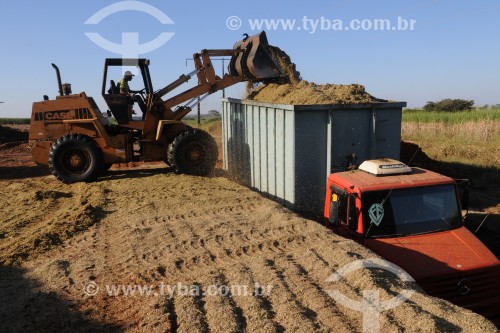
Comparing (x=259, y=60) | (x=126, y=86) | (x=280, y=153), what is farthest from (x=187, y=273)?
(x=126, y=86)

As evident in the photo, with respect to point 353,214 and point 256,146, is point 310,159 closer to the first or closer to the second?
point 256,146

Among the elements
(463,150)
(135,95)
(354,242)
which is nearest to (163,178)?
(135,95)

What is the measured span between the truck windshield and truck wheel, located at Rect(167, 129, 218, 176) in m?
6.78

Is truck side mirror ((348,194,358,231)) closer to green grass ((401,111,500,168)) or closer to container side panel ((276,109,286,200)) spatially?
container side panel ((276,109,286,200))

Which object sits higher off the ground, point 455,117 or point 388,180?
point 455,117

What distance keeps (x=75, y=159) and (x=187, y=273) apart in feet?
23.9

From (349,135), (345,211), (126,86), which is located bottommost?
(345,211)

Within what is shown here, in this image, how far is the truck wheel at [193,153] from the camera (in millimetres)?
11359

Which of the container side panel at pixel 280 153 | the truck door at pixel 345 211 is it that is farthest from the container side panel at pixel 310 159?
the truck door at pixel 345 211

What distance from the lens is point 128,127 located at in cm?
1173

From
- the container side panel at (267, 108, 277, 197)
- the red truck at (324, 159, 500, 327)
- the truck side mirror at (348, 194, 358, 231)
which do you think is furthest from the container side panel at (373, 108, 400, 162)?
the truck side mirror at (348, 194, 358, 231)

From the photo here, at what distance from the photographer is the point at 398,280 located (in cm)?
478

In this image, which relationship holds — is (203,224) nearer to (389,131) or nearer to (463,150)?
(389,131)

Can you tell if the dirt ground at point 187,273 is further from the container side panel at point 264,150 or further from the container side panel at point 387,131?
the container side panel at point 387,131
